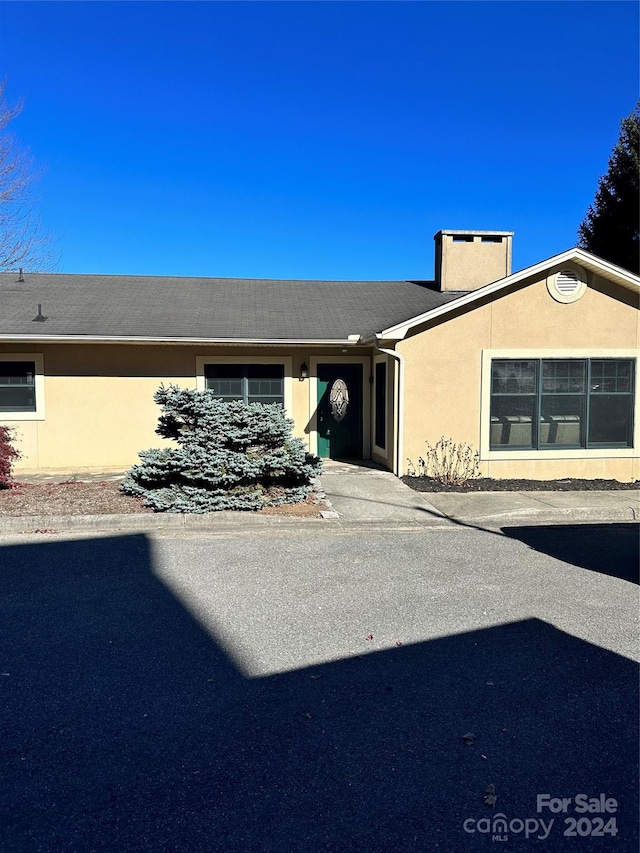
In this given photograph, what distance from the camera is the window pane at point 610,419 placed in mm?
11227

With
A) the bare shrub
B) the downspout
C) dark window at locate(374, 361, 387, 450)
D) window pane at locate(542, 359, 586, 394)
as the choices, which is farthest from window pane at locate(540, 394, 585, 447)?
dark window at locate(374, 361, 387, 450)

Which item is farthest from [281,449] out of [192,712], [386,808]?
[386,808]

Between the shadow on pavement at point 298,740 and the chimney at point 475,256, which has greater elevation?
the chimney at point 475,256

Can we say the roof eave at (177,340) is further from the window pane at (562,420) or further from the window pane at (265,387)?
the window pane at (562,420)

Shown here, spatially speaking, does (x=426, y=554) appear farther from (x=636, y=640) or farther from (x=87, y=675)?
(x=87, y=675)

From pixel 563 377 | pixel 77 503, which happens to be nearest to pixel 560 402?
pixel 563 377

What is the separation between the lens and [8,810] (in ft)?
8.25

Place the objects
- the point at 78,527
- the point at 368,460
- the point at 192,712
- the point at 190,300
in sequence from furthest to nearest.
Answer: the point at 190,300 < the point at 368,460 < the point at 78,527 < the point at 192,712

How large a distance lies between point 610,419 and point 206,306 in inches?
360

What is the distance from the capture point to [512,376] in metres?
11.0

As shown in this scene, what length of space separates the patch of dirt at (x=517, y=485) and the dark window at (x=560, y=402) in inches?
28.9

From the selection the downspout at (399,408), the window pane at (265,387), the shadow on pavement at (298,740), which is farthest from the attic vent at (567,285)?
the shadow on pavement at (298,740)

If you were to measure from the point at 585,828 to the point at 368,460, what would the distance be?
1065 cm

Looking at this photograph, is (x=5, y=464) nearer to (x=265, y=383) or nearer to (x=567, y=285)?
(x=265, y=383)
